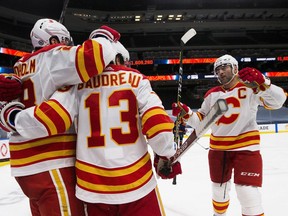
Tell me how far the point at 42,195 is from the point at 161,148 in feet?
1.75

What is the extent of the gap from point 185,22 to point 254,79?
16535mm

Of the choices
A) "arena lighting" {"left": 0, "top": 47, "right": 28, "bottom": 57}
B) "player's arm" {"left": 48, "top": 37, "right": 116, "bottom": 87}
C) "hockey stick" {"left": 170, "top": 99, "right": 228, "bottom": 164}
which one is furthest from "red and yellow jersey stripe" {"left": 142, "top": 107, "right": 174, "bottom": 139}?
"arena lighting" {"left": 0, "top": 47, "right": 28, "bottom": 57}

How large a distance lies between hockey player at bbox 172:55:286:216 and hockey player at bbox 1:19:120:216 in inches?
47.3

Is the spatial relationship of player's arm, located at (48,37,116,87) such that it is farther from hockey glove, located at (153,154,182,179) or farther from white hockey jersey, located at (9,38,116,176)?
hockey glove, located at (153,154,182,179)

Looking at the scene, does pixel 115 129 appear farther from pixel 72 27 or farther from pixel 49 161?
pixel 72 27

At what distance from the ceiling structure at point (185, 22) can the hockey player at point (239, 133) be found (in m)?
13.8

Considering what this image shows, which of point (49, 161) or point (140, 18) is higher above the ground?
point (140, 18)

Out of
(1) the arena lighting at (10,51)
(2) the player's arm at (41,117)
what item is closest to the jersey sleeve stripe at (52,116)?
(2) the player's arm at (41,117)

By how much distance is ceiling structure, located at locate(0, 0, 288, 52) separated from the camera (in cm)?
1656

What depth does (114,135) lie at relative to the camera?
4.03 ft

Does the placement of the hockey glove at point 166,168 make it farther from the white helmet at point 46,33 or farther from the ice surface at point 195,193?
the ice surface at point 195,193

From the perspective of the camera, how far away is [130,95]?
→ 123cm

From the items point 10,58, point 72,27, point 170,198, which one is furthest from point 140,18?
point 170,198

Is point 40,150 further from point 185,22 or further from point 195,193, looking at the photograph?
point 185,22
